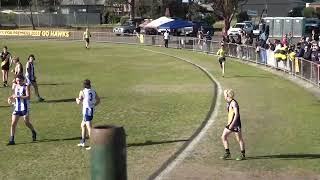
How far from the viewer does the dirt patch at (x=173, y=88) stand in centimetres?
2500

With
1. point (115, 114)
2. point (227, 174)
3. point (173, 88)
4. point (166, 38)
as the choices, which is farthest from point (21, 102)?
point (166, 38)

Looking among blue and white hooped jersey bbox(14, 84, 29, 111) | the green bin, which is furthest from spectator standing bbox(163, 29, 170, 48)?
the green bin

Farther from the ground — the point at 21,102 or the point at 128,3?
the point at 128,3

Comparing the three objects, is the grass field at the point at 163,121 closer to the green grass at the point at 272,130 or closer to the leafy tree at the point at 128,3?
the green grass at the point at 272,130

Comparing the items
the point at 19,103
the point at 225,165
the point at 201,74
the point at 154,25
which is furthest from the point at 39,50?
the point at 225,165

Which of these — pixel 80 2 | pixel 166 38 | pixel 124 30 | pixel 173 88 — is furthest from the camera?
pixel 80 2

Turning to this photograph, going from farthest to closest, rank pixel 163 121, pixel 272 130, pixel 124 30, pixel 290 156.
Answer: pixel 124 30 < pixel 163 121 < pixel 272 130 < pixel 290 156

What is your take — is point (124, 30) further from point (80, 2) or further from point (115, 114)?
point (115, 114)

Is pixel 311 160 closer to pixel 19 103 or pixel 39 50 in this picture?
pixel 19 103

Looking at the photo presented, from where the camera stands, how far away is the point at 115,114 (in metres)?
19.2

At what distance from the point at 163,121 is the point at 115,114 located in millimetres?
2140

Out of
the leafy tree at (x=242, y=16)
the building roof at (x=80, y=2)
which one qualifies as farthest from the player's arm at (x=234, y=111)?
the building roof at (x=80, y=2)

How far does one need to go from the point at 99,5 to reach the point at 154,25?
59659mm

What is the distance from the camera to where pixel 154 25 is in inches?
2506
